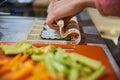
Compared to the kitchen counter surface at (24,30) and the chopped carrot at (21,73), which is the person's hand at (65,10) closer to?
the kitchen counter surface at (24,30)

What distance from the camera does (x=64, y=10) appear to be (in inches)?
39.1

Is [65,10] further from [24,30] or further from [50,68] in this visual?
[50,68]

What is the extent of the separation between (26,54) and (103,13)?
312mm

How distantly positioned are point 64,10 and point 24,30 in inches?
7.3

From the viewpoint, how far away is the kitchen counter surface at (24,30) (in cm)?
96

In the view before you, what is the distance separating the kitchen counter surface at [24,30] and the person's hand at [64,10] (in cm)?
10

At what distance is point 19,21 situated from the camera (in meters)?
1.19

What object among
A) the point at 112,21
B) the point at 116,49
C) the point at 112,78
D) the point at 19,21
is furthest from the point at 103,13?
the point at 112,21

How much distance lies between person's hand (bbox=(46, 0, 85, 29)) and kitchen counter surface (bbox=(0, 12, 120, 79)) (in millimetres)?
95

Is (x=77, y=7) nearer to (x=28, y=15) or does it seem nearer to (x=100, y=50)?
(x=100, y=50)

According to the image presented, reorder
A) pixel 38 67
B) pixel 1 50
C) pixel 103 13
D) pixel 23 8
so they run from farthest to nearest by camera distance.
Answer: pixel 23 8, pixel 103 13, pixel 1 50, pixel 38 67

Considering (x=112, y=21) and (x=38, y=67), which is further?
(x=112, y=21)

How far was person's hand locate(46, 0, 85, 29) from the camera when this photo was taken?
3.22 ft

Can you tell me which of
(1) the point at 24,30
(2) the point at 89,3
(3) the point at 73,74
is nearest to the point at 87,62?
(3) the point at 73,74
